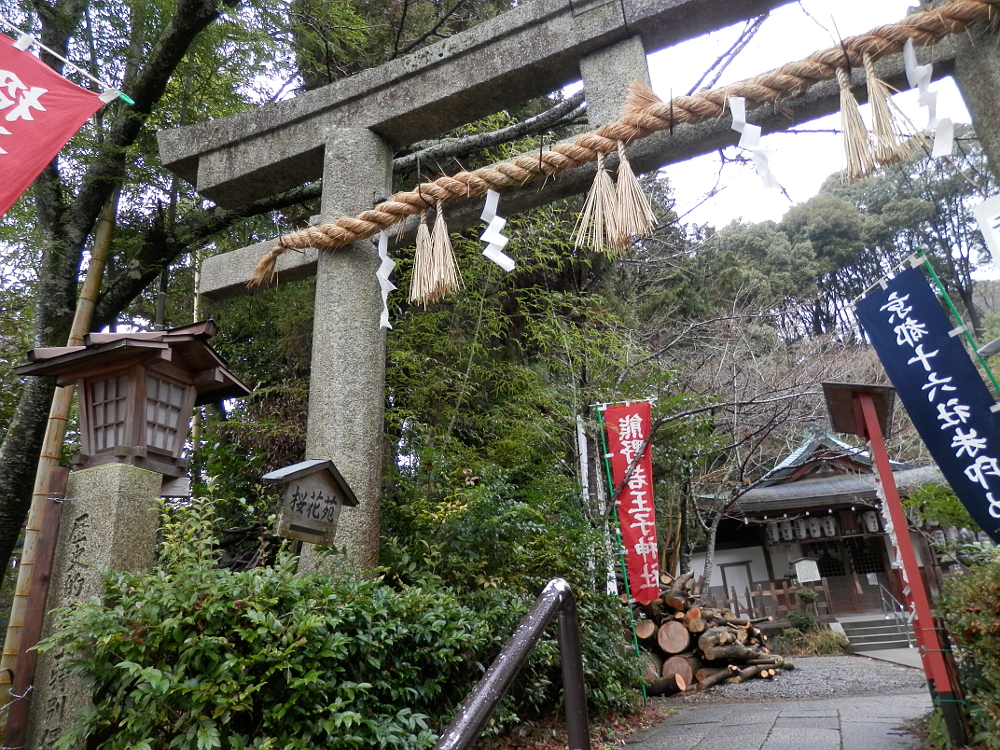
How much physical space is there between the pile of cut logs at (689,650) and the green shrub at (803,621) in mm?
3930

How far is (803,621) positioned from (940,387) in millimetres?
10233

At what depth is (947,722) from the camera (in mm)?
3664

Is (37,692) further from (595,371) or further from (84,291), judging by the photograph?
(595,371)

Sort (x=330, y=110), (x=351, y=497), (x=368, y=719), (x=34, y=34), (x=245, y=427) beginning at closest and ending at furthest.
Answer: (x=368, y=719) < (x=351, y=497) < (x=330, y=110) < (x=245, y=427) < (x=34, y=34)

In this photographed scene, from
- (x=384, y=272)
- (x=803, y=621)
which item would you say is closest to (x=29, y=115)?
(x=384, y=272)

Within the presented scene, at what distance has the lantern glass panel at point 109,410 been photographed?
319 centimetres

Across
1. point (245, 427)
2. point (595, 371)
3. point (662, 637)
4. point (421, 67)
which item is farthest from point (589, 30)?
point (662, 637)

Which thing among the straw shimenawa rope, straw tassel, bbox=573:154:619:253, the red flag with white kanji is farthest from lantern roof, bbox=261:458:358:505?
the red flag with white kanji

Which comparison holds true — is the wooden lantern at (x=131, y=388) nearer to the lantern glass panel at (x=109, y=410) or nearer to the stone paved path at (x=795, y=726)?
the lantern glass panel at (x=109, y=410)

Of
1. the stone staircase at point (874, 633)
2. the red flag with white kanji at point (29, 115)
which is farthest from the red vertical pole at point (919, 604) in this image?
the stone staircase at point (874, 633)

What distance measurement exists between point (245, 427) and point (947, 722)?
5235mm

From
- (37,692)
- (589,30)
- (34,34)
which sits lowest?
(37,692)

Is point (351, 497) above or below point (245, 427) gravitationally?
below

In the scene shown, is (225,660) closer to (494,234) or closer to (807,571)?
(494,234)
